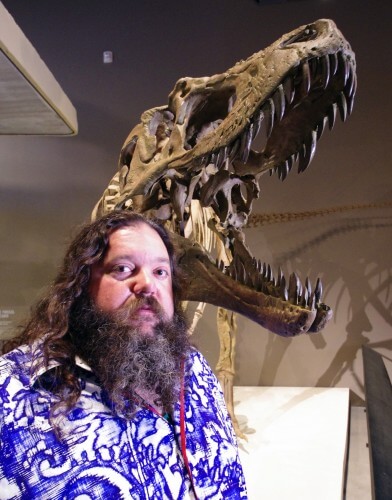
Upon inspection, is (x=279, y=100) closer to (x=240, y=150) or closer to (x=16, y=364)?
(x=240, y=150)

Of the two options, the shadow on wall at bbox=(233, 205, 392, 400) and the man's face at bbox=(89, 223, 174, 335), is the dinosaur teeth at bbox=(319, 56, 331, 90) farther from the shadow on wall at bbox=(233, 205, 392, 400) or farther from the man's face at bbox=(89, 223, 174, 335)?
the shadow on wall at bbox=(233, 205, 392, 400)

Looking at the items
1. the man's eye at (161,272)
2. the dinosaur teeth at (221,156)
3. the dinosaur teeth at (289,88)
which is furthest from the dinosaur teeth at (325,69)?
the man's eye at (161,272)

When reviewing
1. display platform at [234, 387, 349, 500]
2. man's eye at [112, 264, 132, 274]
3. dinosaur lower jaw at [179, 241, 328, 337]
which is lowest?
display platform at [234, 387, 349, 500]

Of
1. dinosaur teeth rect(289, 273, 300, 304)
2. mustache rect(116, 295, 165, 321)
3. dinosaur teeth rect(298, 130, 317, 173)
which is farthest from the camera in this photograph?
dinosaur teeth rect(298, 130, 317, 173)

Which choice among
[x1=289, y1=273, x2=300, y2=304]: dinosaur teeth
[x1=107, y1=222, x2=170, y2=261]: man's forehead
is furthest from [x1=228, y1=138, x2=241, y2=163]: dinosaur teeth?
[x1=107, y1=222, x2=170, y2=261]: man's forehead

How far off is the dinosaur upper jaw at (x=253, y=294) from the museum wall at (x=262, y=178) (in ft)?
8.51

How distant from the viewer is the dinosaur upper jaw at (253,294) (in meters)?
1.87

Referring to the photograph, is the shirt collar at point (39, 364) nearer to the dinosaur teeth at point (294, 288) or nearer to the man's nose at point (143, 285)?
the man's nose at point (143, 285)

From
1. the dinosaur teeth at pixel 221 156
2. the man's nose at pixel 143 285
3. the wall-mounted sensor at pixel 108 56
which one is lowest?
the man's nose at pixel 143 285

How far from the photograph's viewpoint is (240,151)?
6.24 ft

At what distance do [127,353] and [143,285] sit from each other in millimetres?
170

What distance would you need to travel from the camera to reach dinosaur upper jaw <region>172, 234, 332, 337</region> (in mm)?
1872

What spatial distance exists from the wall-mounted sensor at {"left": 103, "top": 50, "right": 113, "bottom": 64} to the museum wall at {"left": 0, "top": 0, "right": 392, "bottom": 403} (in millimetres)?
38

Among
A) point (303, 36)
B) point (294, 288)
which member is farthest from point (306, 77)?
point (294, 288)
